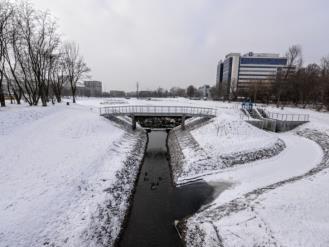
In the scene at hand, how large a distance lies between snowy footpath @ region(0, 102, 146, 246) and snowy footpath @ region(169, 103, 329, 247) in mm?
4272

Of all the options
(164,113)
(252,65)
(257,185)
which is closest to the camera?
(257,185)

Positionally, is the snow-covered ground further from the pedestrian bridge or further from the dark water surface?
the pedestrian bridge

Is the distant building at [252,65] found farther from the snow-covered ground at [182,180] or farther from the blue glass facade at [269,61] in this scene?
the snow-covered ground at [182,180]

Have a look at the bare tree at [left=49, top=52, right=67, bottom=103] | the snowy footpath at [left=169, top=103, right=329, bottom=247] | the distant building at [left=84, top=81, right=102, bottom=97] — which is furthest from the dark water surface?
the distant building at [left=84, top=81, right=102, bottom=97]

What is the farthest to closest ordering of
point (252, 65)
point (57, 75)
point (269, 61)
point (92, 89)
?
point (92, 89), point (252, 65), point (269, 61), point (57, 75)

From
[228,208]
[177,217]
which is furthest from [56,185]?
[228,208]

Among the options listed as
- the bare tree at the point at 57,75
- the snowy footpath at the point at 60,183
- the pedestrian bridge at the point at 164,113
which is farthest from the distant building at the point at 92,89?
the snowy footpath at the point at 60,183

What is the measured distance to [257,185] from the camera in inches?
503

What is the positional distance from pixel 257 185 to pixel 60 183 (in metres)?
12.8

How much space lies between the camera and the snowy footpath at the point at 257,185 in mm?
7953

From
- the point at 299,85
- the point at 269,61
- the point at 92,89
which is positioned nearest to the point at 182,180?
the point at 299,85

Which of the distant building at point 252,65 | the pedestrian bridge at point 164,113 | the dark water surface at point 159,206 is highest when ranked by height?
the distant building at point 252,65

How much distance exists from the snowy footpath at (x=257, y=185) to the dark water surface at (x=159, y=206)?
77 cm

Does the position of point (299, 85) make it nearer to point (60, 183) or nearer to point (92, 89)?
point (60, 183)
